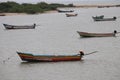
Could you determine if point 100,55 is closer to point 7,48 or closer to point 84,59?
point 84,59

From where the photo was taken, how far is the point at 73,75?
28547mm

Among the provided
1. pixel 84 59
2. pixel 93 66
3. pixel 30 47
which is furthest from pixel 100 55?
pixel 30 47

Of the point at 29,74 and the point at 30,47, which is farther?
the point at 30,47

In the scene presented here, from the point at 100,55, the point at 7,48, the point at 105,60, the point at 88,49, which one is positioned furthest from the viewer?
the point at 7,48

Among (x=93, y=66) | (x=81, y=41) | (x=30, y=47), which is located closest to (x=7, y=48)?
(x=30, y=47)

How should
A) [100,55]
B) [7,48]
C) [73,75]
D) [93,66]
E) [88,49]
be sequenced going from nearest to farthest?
[73,75] → [93,66] → [100,55] → [88,49] → [7,48]

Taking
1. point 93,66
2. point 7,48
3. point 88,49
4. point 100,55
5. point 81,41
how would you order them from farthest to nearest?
1. point 81,41
2. point 7,48
3. point 88,49
4. point 100,55
5. point 93,66

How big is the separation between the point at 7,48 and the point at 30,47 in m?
2.68

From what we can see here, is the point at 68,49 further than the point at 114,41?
No

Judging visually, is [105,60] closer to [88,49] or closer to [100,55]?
[100,55]

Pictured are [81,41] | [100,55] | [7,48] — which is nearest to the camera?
[100,55]

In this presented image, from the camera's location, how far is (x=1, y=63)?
112 ft

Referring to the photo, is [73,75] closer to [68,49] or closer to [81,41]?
[68,49]

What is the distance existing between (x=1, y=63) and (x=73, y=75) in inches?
334
